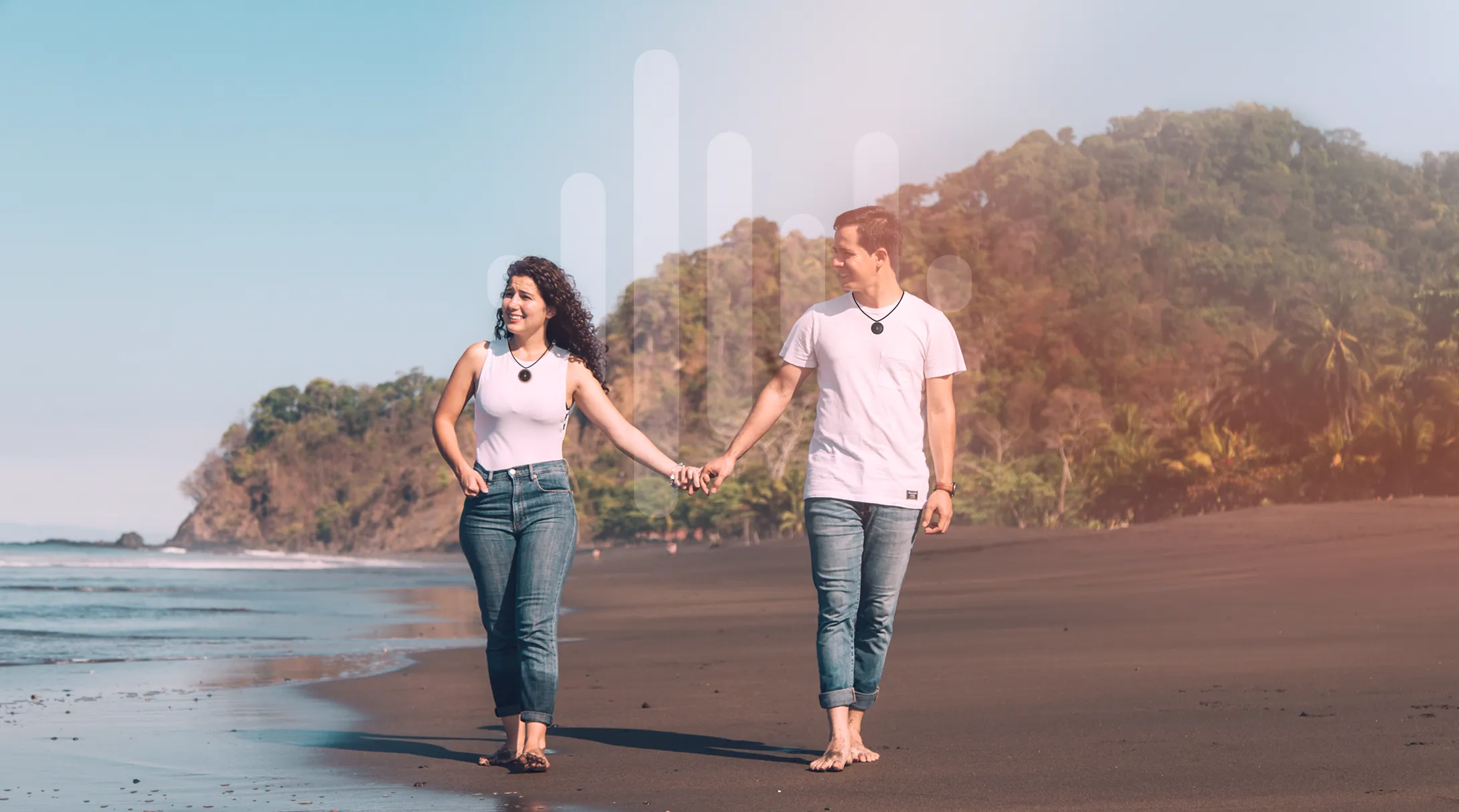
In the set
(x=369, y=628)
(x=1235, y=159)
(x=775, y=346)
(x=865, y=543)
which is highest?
(x=1235, y=159)

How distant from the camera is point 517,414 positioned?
17.3ft

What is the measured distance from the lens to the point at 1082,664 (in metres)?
8.13

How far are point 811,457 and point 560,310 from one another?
45.7 inches

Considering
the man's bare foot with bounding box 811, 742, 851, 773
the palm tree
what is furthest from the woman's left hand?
the palm tree

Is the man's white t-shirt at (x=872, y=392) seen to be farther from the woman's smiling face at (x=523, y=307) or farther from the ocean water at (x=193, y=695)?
the ocean water at (x=193, y=695)

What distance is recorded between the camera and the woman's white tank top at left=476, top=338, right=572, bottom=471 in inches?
208

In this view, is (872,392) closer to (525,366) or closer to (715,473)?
(715,473)

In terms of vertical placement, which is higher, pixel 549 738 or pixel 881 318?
pixel 881 318

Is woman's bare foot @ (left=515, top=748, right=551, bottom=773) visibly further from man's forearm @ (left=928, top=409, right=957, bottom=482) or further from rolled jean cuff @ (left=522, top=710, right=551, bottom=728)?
man's forearm @ (left=928, top=409, right=957, bottom=482)

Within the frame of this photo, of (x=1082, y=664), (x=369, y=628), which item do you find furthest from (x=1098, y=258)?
(x=1082, y=664)

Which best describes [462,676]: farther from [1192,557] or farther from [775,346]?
[775,346]

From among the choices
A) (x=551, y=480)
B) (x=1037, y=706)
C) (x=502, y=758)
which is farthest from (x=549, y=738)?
(x=1037, y=706)

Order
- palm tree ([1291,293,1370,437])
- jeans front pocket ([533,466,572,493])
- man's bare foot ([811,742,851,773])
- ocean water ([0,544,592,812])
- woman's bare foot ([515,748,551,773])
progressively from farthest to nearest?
1. palm tree ([1291,293,1370,437])
2. jeans front pocket ([533,466,572,493])
3. woman's bare foot ([515,748,551,773])
4. man's bare foot ([811,742,851,773])
5. ocean water ([0,544,592,812])

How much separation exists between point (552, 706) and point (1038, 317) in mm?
46131
